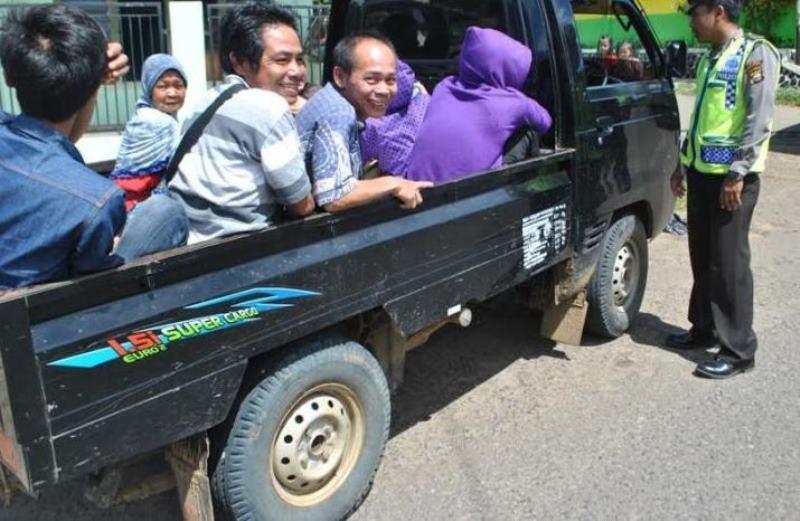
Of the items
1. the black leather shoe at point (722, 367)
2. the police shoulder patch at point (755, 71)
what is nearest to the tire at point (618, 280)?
the black leather shoe at point (722, 367)

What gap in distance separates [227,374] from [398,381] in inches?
41.7

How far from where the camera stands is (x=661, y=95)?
4711 millimetres

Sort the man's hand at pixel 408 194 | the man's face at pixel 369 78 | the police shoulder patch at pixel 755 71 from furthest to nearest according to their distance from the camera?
the police shoulder patch at pixel 755 71 → the man's face at pixel 369 78 → the man's hand at pixel 408 194

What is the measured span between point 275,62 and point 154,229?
0.77m

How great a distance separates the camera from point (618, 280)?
4613mm

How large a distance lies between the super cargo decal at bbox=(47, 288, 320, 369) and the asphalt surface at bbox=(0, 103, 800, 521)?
1.09 m

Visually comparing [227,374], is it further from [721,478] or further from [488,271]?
[721,478]

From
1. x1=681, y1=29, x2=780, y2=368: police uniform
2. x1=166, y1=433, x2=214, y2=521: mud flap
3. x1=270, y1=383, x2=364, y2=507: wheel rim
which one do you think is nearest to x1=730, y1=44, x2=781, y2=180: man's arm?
x1=681, y1=29, x2=780, y2=368: police uniform

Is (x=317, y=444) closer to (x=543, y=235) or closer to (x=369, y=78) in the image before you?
(x=369, y=78)

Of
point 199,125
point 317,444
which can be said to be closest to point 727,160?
point 317,444

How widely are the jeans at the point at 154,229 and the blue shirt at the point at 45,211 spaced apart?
258 mm

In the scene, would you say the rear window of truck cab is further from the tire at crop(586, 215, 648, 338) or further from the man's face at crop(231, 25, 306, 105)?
the man's face at crop(231, 25, 306, 105)

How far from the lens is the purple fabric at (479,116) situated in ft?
11.6

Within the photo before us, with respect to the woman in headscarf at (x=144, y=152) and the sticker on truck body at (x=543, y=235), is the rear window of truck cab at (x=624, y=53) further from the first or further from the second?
the woman in headscarf at (x=144, y=152)
